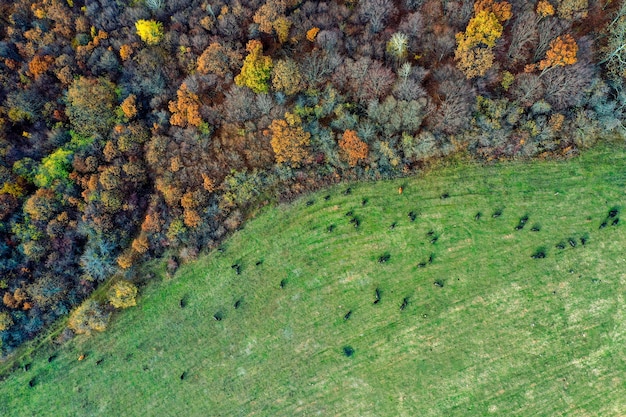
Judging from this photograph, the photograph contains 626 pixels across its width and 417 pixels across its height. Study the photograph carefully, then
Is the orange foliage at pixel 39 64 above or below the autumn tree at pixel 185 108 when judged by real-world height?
above

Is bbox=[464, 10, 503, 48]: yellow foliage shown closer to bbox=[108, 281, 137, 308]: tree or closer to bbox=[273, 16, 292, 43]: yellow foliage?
bbox=[273, 16, 292, 43]: yellow foliage

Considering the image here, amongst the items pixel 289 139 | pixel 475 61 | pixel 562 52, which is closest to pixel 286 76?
pixel 289 139

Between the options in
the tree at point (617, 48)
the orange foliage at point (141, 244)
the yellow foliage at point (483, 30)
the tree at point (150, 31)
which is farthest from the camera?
the tree at point (150, 31)

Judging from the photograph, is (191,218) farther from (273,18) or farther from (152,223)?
(273,18)

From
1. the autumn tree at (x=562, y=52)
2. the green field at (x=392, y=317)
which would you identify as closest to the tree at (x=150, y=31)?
the green field at (x=392, y=317)

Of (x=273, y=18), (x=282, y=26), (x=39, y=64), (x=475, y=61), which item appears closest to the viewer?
(x=475, y=61)

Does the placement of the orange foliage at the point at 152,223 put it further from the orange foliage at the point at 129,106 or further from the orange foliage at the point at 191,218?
the orange foliage at the point at 129,106

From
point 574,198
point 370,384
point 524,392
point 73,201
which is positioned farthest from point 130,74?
point 524,392
